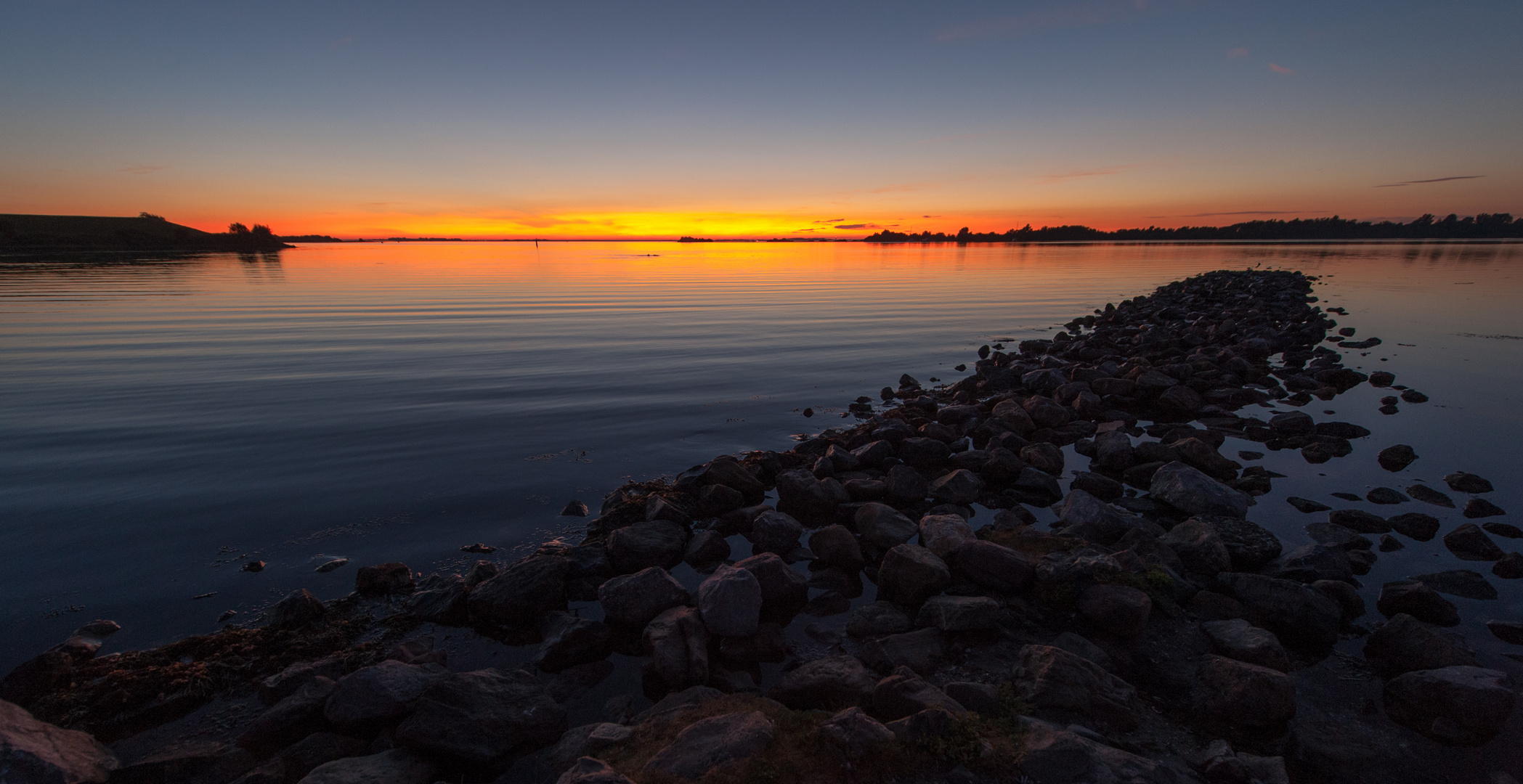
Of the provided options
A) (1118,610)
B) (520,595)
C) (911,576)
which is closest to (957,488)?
(911,576)

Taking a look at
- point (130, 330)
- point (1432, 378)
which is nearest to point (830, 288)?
point (1432, 378)

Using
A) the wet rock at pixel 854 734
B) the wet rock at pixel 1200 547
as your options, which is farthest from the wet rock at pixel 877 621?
the wet rock at pixel 1200 547

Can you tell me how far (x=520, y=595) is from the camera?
5969mm

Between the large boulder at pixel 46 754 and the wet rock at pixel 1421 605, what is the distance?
11.2 meters

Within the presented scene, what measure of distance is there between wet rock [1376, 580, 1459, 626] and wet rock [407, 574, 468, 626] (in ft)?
31.3

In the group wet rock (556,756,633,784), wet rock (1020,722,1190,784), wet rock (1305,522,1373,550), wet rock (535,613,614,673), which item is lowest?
wet rock (535,613,614,673)

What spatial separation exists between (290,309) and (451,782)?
37340 mm

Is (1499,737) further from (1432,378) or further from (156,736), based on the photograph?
(1432,378)

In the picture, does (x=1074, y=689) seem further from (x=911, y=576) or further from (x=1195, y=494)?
(x=1195, y=494)

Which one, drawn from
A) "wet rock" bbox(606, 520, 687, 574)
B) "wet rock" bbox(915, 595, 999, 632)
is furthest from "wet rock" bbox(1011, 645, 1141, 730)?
"wet rock" bbox(606, 520, 687, 574)

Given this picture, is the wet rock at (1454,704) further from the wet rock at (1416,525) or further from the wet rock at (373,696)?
the wet rock at (373,696)

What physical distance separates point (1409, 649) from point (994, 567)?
10.9ft

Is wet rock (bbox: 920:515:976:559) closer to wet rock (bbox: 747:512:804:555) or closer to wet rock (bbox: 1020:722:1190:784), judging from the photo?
wet rock (bbox: 747:512:804:555)

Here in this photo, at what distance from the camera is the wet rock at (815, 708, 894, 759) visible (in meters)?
3.70
